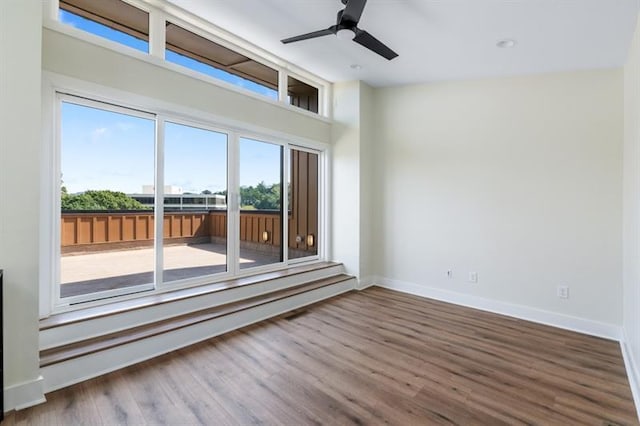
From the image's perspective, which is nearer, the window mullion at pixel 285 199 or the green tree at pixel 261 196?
the green tree at pixel 261 196

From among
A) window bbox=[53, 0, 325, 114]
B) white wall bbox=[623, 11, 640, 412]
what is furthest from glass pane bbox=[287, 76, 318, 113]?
white wall bbox=[623, 11, 640, 412]

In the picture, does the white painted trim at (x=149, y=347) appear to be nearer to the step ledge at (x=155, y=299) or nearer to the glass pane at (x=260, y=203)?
the step ledge at (x=155, y=299)

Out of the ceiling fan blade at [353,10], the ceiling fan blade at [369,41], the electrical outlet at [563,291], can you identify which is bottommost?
the electrical outlet at [563,291]

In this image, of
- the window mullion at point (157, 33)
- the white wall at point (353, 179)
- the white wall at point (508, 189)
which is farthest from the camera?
the white wall at point (353, 179)

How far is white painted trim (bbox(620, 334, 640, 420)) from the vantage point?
211 centimetres

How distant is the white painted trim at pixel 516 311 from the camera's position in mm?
3266

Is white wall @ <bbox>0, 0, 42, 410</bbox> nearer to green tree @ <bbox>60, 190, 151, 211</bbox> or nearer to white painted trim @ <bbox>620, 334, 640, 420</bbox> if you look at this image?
green tree @ <bbox>60, 190, 151, 211</bbox>

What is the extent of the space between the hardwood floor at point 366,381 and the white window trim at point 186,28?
2.60m

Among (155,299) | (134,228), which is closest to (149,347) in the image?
(155,299)

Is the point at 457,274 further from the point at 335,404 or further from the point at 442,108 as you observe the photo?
the point at 335,404

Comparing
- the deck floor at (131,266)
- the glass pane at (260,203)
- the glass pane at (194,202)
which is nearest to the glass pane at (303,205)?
the glass pane at (260,203)

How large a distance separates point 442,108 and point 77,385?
184 inches

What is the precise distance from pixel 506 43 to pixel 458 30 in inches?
21.2

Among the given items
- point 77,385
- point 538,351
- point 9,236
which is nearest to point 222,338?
point 77,385
